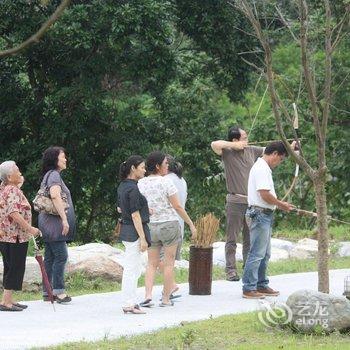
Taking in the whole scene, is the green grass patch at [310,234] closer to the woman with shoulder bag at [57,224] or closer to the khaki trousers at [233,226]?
the khaki trousers at [233,226]

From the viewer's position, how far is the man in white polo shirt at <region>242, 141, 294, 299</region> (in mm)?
9828

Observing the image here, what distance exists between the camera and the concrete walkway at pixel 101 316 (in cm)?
777

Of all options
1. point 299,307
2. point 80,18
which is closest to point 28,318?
point 299,307

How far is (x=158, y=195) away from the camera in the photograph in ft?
30.9

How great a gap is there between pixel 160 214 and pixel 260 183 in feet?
3.78

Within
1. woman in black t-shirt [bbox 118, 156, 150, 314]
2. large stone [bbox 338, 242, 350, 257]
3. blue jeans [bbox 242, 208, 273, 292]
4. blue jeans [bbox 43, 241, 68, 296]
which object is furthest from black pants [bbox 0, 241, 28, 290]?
large stone [bbox 338, 242, 350, 257]

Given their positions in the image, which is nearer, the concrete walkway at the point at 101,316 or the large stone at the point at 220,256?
the concrete walkway at the point at 101,316

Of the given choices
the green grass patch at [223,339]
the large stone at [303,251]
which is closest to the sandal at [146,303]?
the green grass patch at [223,339]

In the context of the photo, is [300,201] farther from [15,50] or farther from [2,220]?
[15,50]

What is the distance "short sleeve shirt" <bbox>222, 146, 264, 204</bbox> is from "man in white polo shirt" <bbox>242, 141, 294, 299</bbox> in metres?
1.18

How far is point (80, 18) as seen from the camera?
1466 centimetres

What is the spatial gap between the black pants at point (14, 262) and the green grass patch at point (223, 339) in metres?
1.93

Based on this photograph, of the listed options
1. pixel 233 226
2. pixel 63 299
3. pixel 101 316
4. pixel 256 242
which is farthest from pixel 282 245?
pixel 101 316

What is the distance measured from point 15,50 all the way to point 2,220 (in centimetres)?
643
